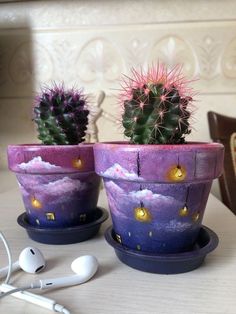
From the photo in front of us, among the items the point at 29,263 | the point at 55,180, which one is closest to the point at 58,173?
the point at 55,180

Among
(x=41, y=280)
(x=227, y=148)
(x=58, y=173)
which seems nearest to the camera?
(x=41, y=280)

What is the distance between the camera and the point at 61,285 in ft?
0.95

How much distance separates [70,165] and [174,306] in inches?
8.0

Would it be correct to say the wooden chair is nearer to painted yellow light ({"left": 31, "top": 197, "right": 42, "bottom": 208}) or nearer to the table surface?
the table surface

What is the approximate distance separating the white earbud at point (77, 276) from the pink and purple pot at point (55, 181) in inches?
3.9

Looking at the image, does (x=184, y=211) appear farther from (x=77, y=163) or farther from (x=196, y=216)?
(x=77, y=163)

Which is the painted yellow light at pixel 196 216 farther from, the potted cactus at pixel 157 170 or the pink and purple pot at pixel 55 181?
the pink and purple pot at pixel 55 181

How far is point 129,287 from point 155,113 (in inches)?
6.5

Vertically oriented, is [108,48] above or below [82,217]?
above

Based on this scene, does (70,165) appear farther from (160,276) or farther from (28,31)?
(28,31)

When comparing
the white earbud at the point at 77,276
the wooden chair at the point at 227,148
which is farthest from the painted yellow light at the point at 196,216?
the wooden chair at the point at 227,148

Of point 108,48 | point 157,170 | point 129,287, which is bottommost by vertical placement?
point 129,287

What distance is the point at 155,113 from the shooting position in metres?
0.31

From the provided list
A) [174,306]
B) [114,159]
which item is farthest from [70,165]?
[174,306]
